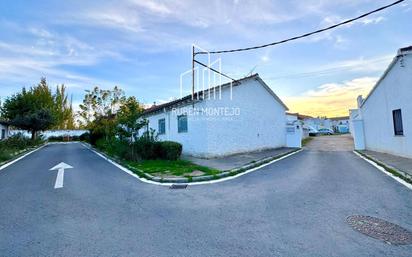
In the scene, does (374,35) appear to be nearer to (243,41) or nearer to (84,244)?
(243,41)

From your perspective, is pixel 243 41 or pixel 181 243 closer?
pixel 181 243

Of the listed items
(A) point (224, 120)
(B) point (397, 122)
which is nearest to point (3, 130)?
(A) point (224, 120)

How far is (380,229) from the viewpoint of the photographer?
400 cm

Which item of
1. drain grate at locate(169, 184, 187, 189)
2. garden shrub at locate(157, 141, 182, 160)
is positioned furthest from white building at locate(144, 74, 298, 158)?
drain grate at locate(169, 184, 187, 189)

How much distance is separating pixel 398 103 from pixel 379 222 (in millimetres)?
10448

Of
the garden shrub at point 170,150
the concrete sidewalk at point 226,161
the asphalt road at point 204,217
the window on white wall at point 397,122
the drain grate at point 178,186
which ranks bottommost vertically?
the asphalt road at point 204,217

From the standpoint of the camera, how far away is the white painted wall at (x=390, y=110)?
435 inches

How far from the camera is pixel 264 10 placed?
36.0 feet

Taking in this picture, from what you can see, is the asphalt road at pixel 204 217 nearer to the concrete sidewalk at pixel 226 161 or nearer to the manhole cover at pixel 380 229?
the manhole cover at pixel 380 229

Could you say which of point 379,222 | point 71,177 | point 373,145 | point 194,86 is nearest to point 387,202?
point 379,222

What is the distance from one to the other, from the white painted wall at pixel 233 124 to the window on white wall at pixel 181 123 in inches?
13.2

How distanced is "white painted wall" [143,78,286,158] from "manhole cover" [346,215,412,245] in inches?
372

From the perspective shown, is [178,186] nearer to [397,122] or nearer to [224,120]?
[224,120]

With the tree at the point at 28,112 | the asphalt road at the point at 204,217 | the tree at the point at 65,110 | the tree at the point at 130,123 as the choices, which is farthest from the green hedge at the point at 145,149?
the tree at the point at 65,110
